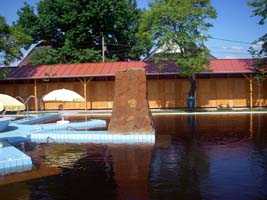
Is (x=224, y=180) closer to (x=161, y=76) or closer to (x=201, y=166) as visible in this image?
(x=201, y=166)

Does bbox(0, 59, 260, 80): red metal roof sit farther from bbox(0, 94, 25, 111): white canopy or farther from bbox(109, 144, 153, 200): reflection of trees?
bbox(109, 144, 153, 200): reflection of trees

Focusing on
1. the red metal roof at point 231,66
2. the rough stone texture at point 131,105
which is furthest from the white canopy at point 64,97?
the red metal roof at point 231,66

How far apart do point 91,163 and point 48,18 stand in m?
32.1

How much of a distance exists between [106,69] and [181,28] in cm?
631

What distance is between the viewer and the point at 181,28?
31141mm

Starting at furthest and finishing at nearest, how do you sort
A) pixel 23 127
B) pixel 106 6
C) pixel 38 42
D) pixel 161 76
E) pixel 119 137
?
1. pixel 38 42
2. pixel 106 6
3. pixel 161 76
4. pixel 23 127
5. pixel 119 137

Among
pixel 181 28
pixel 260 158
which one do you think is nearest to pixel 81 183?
pixel 260 158

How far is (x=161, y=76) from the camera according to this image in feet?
111

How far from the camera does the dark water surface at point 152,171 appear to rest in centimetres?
889

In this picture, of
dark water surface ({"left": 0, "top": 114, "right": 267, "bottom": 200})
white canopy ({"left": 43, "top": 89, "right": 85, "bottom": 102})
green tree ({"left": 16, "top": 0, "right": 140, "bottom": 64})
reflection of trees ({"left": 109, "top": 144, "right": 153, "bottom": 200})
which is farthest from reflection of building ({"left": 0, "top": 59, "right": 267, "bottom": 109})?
reflection of trees ({"left": 109, "top": 144, "right": 153, "bottom": 200})

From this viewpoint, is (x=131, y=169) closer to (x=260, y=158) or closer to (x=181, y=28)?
(x=260, y=158)

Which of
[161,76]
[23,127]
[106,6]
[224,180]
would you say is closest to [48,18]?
[106,6]

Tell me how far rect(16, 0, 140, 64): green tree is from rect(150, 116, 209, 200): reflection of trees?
27327 millimetres

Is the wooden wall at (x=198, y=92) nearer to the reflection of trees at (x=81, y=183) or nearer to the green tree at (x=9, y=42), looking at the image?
the green tree at (x=9, y=42)
